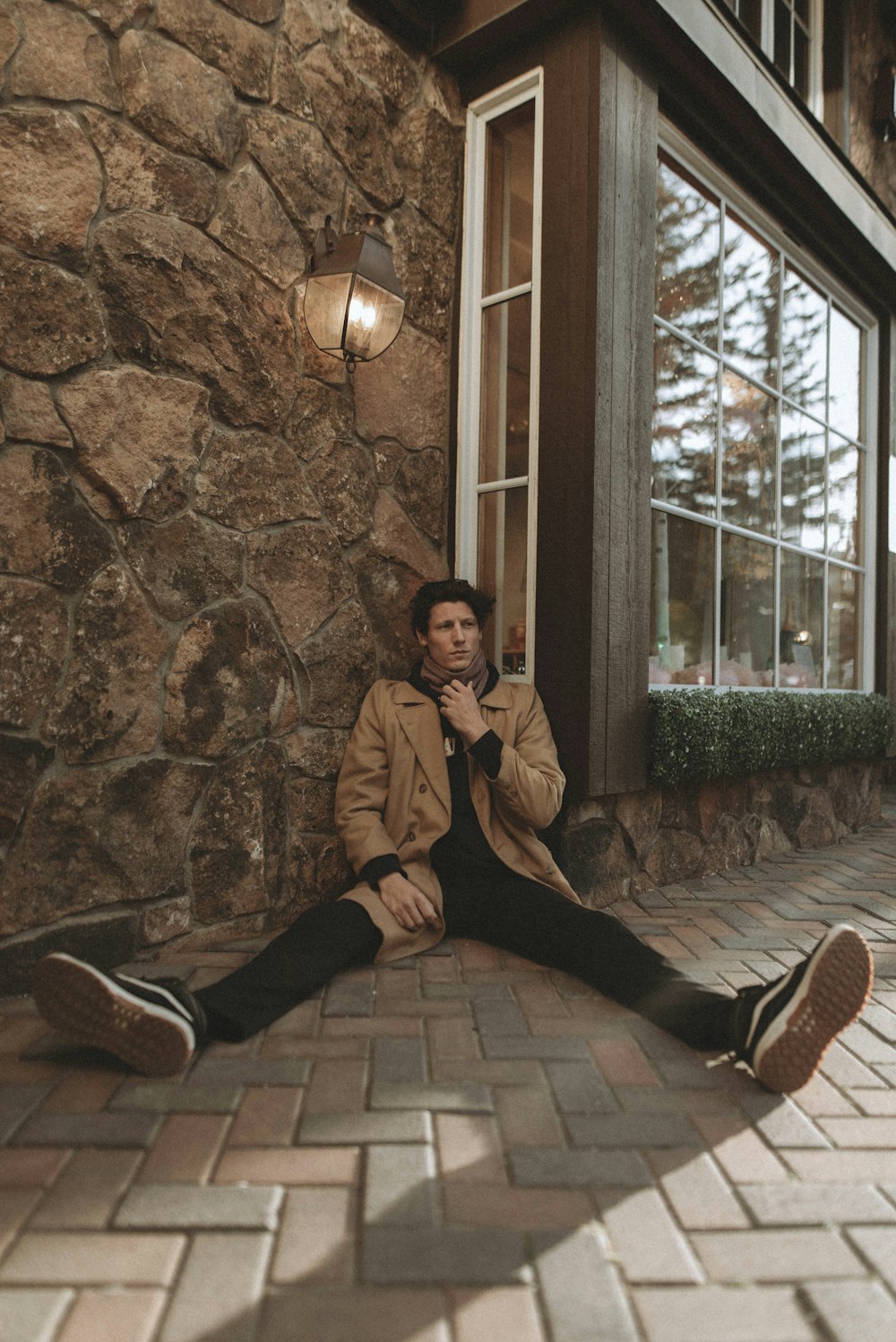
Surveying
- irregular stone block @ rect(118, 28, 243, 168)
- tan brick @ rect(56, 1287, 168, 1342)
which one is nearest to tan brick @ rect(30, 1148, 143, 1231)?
tan brick @ rect(56, 1287, 168, 1342)

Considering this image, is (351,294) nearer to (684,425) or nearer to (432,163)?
(432,163)

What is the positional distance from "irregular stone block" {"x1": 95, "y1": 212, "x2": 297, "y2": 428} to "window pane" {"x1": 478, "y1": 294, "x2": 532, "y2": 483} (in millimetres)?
880

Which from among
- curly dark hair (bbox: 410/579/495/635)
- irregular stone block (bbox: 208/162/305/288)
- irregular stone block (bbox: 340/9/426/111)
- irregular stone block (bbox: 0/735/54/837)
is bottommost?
irregular stone block (bbox: 0/735/54/837)

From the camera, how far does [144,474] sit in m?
2.35

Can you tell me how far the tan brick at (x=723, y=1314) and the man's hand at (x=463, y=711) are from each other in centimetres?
153

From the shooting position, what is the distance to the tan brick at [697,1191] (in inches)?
49.9

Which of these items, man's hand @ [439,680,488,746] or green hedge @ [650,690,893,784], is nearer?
man's hand @ [439,680,488,746]

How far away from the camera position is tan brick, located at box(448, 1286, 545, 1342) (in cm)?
104

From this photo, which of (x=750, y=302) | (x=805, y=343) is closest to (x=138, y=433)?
(x=750, y=302)

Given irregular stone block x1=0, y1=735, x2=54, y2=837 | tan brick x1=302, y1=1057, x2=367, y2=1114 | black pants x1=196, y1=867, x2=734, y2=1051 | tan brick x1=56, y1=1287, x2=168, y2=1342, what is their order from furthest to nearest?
1. irregular stone block x1=0, y1=735, x2=54, y2=837
2. black pants x1=196, y1=867, x2=734, y2=1051
3. tan brick x1=302, y1=1057, x2=367, y2=1114
4. tan brick x1=56, y1=1287, x2=168, y2=1342

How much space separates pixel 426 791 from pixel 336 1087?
105 centimetres

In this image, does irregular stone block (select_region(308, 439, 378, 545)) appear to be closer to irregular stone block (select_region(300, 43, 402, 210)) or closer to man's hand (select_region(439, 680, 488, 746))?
man's hand (select_region(439, 680, 488, 746))

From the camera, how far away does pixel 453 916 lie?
2543 mm

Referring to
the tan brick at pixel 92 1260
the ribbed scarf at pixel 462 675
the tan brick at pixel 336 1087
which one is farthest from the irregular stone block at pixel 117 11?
the tan brick at pixel 92 1260
